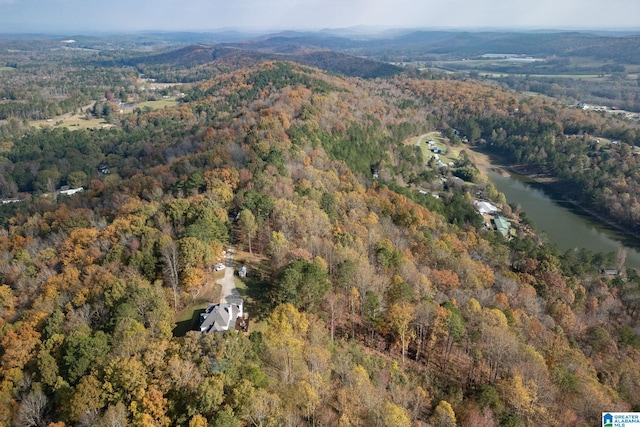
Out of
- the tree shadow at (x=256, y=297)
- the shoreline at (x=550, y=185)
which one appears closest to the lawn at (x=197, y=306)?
the tree shadow at (x=256, y=297)

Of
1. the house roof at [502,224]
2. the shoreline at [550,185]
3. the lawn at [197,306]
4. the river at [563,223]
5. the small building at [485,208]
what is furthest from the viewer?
the small building at [485,208]

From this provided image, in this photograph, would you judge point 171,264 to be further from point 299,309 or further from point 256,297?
point 299,309

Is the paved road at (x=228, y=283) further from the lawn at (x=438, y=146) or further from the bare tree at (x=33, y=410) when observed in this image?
the lawn at (x=438, y=146)

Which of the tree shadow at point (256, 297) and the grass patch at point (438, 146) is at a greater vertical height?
the tree shadow at point (256, 297)

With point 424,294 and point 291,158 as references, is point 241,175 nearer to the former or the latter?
point 291,158

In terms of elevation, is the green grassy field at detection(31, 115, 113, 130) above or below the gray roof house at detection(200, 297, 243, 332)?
below

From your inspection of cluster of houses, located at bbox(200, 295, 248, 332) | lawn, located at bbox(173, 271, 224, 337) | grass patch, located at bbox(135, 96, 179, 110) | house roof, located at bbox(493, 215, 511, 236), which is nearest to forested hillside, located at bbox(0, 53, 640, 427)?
lawn, located at bbox(173, 271, 224, 337)

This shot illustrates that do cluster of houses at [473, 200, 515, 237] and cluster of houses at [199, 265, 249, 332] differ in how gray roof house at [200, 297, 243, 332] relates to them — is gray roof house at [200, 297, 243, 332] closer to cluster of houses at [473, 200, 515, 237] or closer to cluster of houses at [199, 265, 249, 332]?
cluster of houses at [199, 265, 249, 332]
